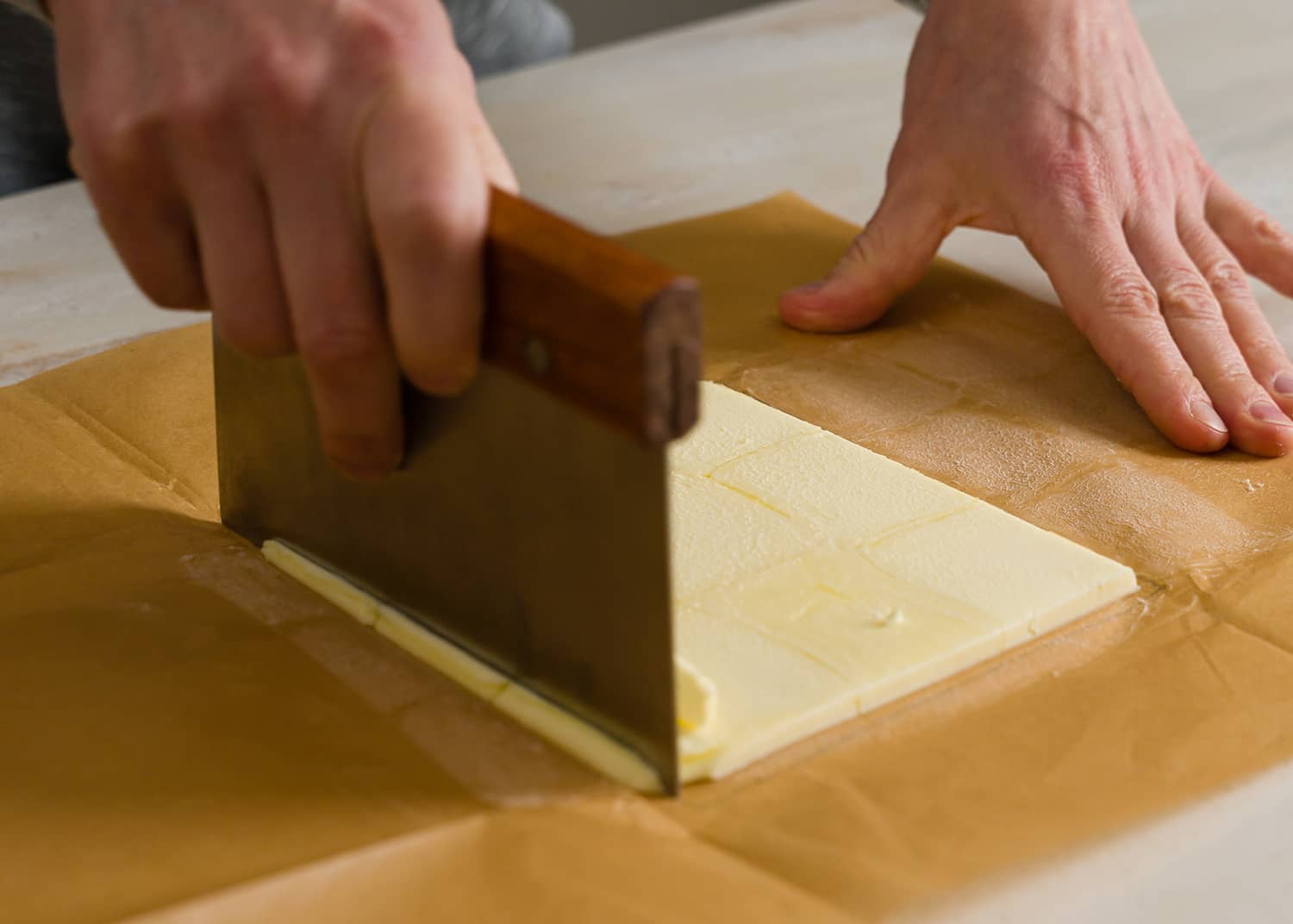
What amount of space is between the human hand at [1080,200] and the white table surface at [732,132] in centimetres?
15

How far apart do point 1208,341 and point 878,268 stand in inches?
16.7

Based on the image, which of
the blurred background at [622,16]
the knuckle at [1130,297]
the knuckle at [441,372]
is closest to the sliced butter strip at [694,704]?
the knuckle at [441,372]

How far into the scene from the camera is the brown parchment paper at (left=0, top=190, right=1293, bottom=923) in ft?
3.20

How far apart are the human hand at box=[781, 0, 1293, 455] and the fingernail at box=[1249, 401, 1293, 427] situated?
0.05 metres

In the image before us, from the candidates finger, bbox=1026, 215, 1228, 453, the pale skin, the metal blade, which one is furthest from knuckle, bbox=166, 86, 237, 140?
finger, bbox=1026, 215, 1228, 453

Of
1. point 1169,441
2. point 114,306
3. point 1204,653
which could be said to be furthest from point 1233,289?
point 114,306

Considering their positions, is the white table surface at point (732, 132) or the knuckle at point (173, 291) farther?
the white table surface at point (732, 132)

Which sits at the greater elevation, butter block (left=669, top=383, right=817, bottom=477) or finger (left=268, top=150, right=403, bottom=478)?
finger (left=268, top=150, right=403, bottom=478)

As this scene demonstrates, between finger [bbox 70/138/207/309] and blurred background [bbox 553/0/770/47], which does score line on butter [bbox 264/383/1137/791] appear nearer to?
finger [bbox 70/138/207/309]

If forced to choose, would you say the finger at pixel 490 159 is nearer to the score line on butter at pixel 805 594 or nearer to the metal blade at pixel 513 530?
the metal blade at pixel 513 530

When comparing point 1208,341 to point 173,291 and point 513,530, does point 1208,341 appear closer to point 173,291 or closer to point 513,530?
point 513,530

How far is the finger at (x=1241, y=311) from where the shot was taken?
1.66 metres

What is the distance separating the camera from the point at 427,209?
94cm

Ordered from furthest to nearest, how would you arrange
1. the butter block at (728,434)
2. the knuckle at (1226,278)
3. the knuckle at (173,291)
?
the knuckle at (1226,278), the butter block at (728,434), the knuckle at (173,291)
